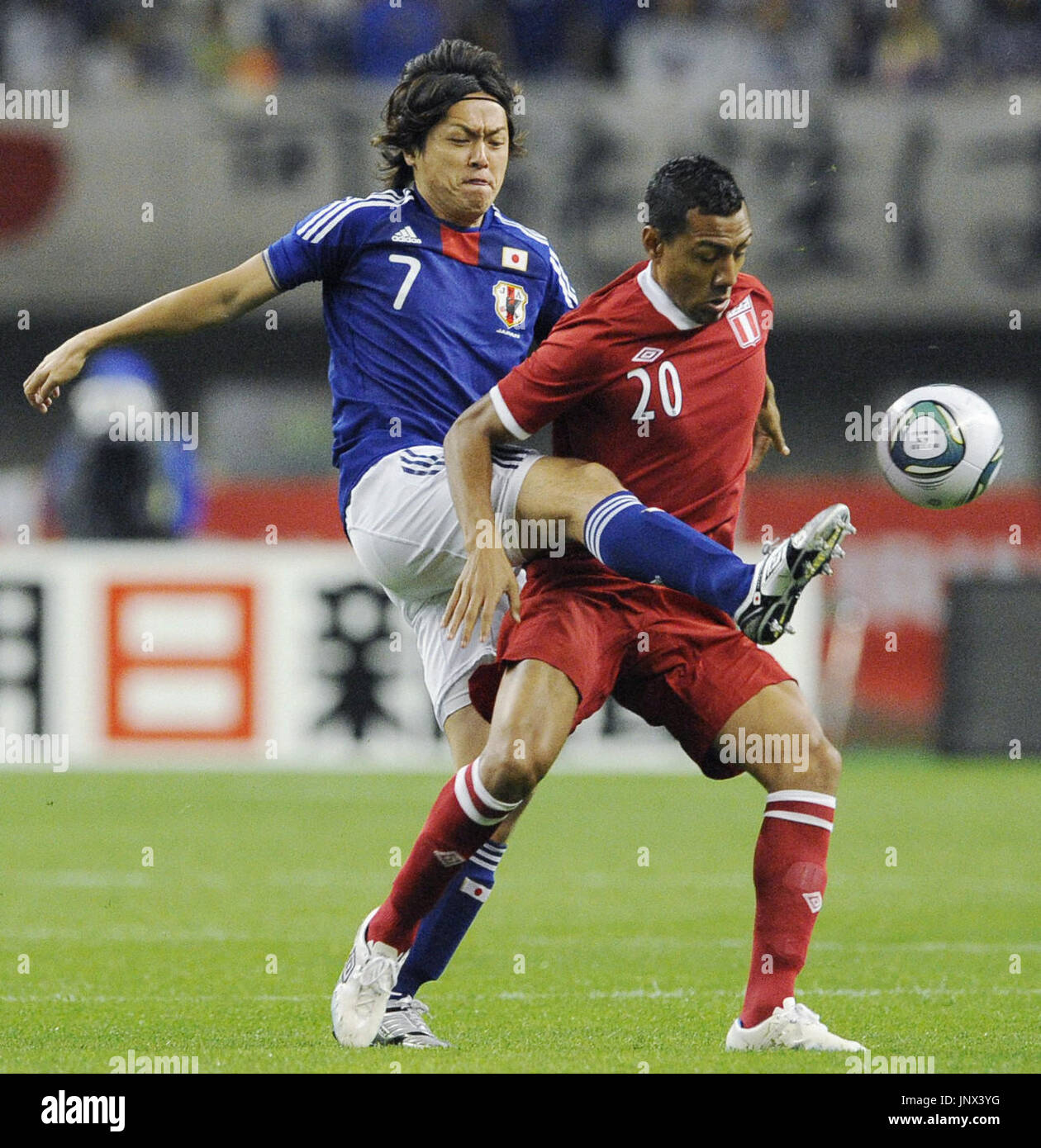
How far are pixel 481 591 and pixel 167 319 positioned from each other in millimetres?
1019

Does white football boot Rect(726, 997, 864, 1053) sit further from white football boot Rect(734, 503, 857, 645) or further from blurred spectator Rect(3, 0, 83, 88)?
blurred spectator Rect(3, 0, 83, 88)

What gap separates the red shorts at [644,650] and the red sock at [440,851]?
10.9 inches

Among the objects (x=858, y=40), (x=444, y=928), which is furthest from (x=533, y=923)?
(x=858, y=40)

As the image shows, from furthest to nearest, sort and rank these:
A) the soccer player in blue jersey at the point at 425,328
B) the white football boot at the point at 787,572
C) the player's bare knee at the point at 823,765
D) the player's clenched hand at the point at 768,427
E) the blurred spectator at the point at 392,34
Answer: the blurred spectator at the point at 392,34, the player's clenched hand at the point at 768,427, the soccer player in blue jersey at the point at 425,328, the player's bare knee at the point at 823,765, the white football boot at the point at 787,572

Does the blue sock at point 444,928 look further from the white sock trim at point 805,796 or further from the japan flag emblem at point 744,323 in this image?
the japan flag emblem at point 744,323

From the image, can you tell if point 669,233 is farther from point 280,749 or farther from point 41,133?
point 41,133

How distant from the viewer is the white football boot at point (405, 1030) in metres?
4.41

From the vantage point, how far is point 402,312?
486 cm

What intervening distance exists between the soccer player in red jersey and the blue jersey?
0.37 metres

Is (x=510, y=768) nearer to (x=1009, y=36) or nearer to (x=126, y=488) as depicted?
(x=126, y=488)

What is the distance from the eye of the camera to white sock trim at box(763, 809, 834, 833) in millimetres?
4336

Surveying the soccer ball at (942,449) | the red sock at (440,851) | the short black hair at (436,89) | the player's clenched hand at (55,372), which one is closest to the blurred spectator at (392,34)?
the short black hair at (436,89)

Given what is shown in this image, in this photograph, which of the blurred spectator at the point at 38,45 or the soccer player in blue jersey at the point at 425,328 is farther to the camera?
the blurred spectator at the point at 38,45
